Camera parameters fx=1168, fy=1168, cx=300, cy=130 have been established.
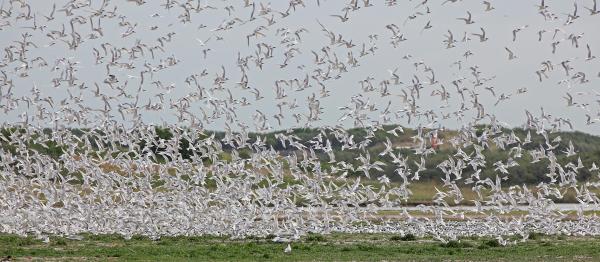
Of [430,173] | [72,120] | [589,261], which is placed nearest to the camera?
[589,261]

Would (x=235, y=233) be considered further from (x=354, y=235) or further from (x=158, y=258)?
(x=158, y=258)

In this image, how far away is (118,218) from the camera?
3991 cm

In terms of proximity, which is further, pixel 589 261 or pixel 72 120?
pixel 72 120

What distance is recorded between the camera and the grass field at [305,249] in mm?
32219

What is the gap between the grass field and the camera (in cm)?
3222

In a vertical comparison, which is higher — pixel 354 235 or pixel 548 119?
pixel 548 119

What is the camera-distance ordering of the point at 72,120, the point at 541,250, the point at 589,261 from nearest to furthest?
the point at 589,261 → the point at 541,250 → the point at 72,120

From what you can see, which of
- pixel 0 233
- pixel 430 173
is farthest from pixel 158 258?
pixel 430 173

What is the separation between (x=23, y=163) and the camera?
129ft

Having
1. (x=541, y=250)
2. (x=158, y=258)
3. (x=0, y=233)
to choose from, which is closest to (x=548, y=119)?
(x=541, y=250)

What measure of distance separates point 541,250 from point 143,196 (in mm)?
13920

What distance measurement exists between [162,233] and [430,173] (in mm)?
42376

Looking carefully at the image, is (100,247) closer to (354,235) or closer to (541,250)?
(354,235)

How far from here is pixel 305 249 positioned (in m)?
34.8
